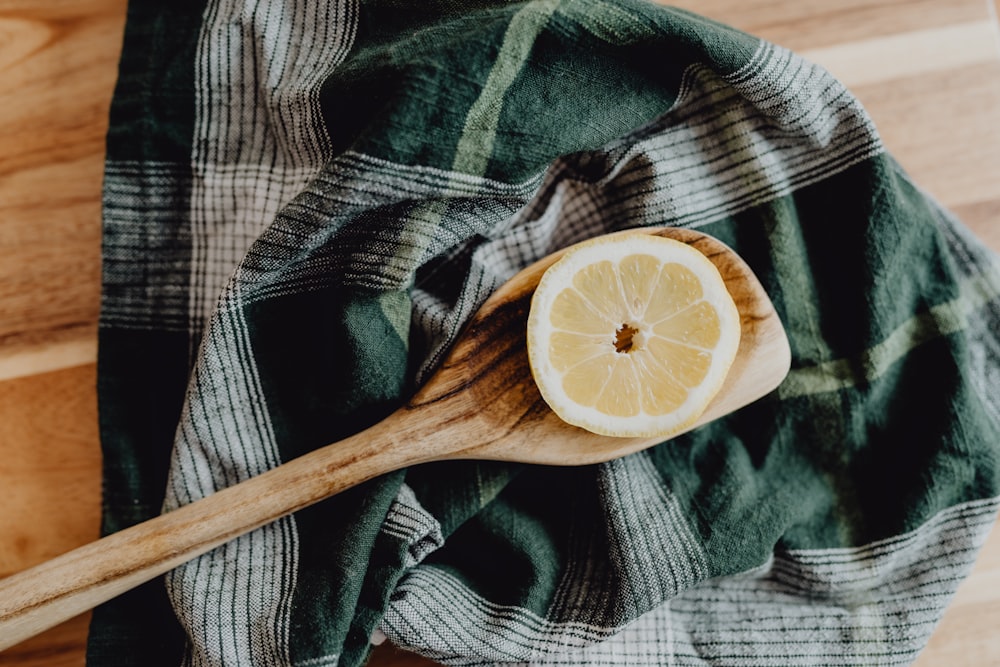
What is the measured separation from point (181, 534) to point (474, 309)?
0.99 ft

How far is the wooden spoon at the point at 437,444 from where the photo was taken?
0.60 meters

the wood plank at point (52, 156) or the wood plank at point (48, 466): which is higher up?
the wood plank at point (52, 156)

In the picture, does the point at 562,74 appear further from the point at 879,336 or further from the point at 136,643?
the point at 136,643

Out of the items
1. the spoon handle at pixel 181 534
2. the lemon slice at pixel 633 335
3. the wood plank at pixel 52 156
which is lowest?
the spoon handle at pixel 181 534

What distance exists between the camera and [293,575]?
0.65m

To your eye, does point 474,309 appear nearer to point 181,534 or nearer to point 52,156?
point 181,534

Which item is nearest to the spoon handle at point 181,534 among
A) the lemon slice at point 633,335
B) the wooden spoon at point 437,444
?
the wooden spoon at point 437,444

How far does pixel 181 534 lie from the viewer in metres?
0.61

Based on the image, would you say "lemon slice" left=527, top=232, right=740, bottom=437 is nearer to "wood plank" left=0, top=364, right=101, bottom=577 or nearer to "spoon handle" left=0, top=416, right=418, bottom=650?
"spoon handle" left=0, top=416, right=418, bottom=650

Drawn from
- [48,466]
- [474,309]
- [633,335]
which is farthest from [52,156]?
[633,335]

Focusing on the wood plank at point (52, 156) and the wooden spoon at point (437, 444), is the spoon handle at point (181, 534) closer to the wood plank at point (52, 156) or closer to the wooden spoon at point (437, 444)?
the wooden spoon at point (437, 444)

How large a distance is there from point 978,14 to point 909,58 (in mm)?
87

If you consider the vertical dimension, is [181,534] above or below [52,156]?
below

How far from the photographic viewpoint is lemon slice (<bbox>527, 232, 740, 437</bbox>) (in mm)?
606
